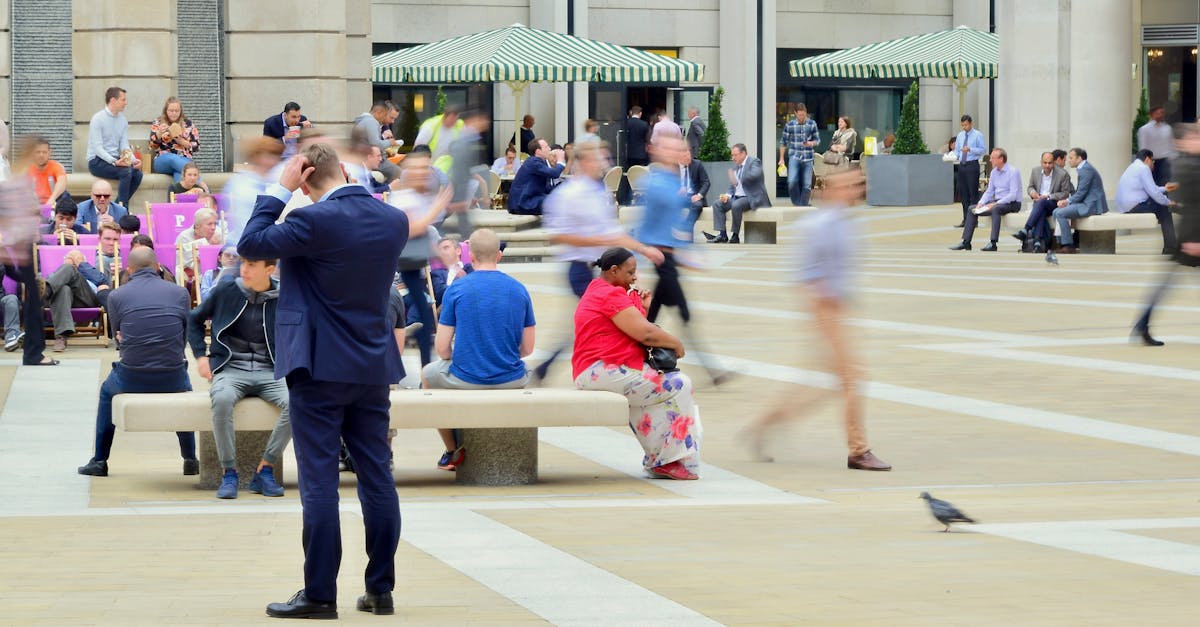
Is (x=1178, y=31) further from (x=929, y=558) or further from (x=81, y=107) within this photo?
(x=929, y=558)

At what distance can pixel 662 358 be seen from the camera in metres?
11.1

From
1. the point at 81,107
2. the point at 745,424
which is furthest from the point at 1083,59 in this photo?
the point at 745,424

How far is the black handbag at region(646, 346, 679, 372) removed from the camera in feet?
36.5

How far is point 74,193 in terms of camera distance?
24406 millimetres

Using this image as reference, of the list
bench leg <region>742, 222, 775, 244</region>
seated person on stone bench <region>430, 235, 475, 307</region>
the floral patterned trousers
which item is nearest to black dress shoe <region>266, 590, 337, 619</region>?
the floral patterned trousers

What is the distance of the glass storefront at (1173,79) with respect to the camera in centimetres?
4684

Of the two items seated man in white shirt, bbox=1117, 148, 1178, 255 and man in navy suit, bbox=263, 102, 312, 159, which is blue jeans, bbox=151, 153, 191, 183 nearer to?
man in navy suit, bbox=263, 102, 312, 159

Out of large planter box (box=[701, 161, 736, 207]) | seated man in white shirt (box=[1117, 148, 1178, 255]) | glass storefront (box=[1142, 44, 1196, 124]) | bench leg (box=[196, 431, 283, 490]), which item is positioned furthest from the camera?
glass storefront (box=[1142, 44, 1196, 124])

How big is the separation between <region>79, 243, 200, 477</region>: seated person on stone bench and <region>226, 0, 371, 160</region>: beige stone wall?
571 inches

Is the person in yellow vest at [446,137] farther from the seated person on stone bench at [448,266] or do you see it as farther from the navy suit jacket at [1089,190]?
the navy suit jacket at [1089,190]

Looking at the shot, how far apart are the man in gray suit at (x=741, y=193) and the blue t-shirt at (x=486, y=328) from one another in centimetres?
2202

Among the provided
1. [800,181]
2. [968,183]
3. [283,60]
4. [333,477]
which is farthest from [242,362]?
[800,181]

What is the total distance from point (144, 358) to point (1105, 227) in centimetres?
2041

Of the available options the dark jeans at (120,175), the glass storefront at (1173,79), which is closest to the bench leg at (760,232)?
the dark jeans at (120,175)
